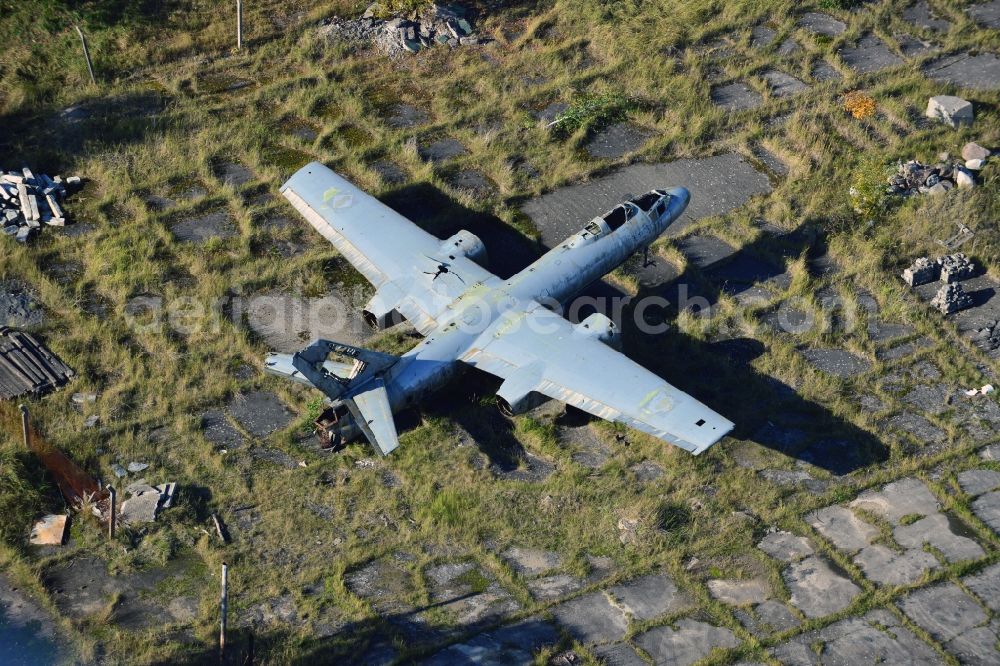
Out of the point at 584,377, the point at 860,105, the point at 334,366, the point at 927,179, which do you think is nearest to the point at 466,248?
the point at 584,377

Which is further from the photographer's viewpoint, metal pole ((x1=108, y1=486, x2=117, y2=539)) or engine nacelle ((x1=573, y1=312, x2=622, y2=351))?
engine nacelle ((x1=573, y1=312, x2=622, y2=351))

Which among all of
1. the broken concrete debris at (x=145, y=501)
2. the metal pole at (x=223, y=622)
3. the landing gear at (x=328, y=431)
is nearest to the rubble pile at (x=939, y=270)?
the landing gear at (x=328, y=431)

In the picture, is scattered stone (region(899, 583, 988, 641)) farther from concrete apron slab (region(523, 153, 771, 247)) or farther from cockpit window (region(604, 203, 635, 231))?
concrete apron slab (region(523, 153, 771, 247))

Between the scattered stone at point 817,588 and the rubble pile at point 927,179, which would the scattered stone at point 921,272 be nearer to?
the rubble pile at point 927,179

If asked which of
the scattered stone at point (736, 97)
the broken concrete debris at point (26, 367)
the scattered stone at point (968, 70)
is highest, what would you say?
the scattered stone at point (968, 70)

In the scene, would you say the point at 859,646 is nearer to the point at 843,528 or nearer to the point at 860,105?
the point at 843,528

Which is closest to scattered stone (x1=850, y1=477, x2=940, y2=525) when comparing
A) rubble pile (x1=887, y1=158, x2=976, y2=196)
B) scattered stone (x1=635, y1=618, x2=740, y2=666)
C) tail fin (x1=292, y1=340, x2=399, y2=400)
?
scattered stone (x1=635, y1=618, x2=740, y2=666)

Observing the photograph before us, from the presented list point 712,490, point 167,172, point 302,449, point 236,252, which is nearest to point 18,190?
point 167,172
